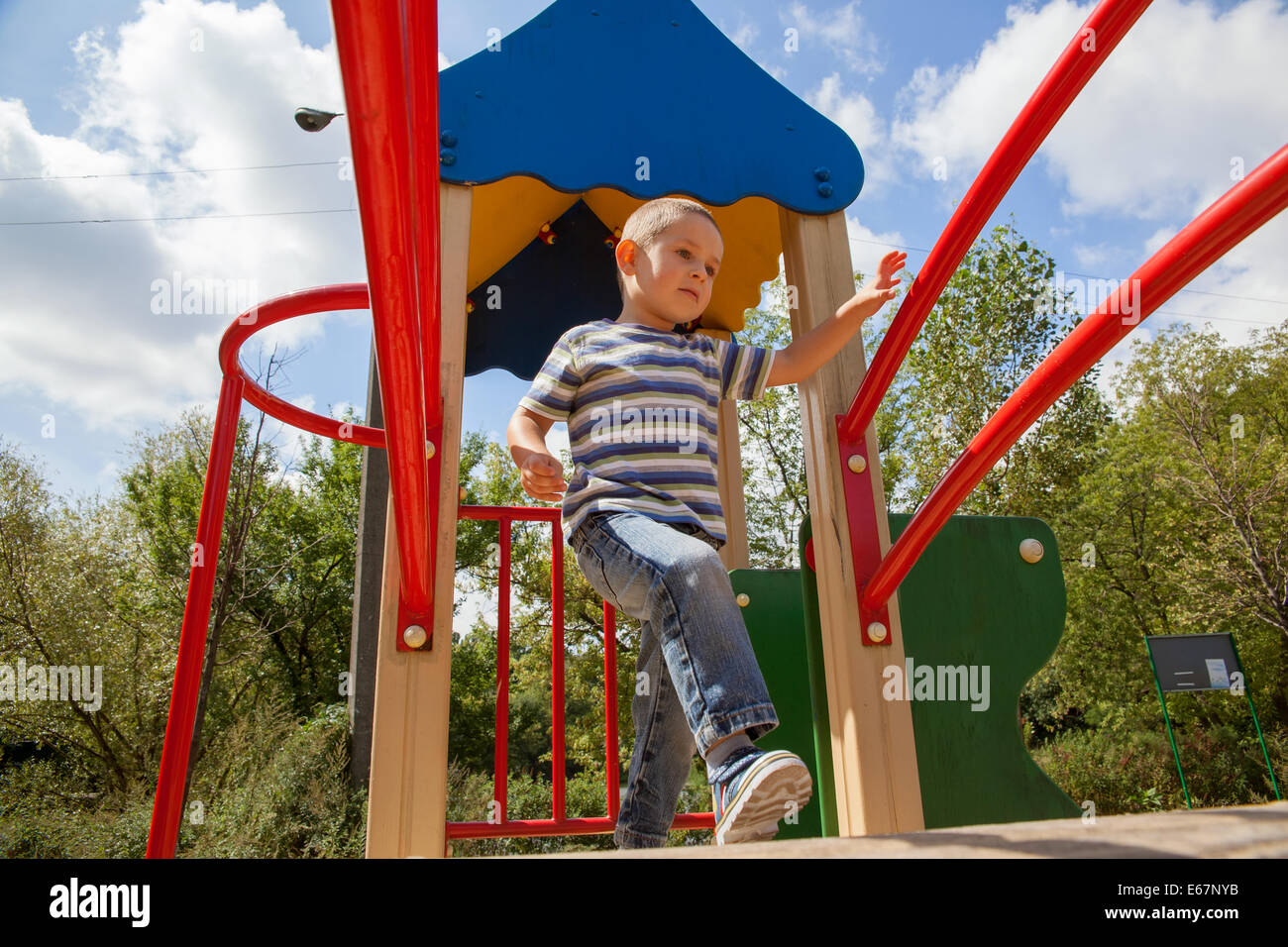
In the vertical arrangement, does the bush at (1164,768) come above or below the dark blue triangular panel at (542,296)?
below

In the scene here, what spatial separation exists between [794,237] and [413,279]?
54.1 inches

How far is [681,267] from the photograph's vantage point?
169 centimetres

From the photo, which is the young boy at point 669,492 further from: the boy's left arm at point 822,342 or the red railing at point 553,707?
the red railing at point 553,707

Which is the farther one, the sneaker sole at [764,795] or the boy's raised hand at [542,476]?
the boy's raised hand at [542,476]

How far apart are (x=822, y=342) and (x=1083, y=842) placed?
1.35 m

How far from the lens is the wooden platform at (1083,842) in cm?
41

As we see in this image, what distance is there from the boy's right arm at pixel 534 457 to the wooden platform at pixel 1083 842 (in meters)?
0.93

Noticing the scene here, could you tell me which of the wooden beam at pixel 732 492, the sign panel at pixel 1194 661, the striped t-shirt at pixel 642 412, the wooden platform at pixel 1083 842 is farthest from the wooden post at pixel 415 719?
the sign panel at pixel 1194 661

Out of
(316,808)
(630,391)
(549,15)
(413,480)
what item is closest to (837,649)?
(630,391)

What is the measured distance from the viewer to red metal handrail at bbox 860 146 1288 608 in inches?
33.4

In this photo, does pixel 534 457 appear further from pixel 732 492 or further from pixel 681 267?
pixel 732 492

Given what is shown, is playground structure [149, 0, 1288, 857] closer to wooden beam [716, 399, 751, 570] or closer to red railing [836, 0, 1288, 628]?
red railing [836, 0, 1288, 628]

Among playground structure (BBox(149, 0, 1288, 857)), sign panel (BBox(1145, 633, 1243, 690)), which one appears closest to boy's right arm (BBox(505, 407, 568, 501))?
playground structure (BBox(149, 0, 1288, 857))

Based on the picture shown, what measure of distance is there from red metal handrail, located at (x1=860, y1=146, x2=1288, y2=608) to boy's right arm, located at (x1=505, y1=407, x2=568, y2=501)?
626 millimetres
